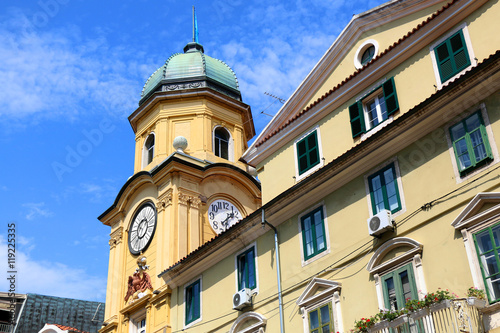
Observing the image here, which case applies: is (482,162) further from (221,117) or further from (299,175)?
(221,117)

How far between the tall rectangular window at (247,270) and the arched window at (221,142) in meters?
12.6

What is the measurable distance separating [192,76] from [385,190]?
19.8m

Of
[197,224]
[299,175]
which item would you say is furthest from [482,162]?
[197,224]

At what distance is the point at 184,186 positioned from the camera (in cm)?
3125

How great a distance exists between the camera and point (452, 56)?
1884cm

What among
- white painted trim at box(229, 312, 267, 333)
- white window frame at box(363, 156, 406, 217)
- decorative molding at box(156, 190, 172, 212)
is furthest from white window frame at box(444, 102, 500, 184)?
decorative molding at box(156, 190, 172, 212)

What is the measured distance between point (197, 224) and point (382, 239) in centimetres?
1402

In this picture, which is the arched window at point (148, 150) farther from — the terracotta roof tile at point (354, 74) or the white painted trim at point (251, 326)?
the white painted trim at point (251, 326)

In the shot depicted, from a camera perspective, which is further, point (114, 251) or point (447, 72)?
point (114, 251)

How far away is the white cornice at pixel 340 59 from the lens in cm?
1927

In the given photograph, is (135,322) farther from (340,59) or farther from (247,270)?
(340,59)

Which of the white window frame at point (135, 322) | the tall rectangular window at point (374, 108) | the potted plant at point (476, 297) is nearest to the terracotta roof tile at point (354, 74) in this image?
the tall rectangular window at point (374, 108)

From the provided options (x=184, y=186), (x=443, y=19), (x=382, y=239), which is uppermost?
(x=184, y=186)

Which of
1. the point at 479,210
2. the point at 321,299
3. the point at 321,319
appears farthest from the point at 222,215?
the point at 479,210
